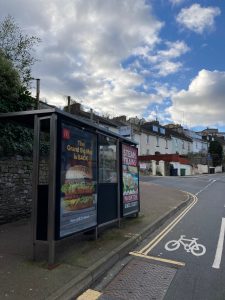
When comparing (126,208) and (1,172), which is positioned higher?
(1,172)

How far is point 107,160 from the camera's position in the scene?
9.27 metres

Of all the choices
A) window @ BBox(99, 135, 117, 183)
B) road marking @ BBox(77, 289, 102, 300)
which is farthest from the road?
window @ BBox(99, 135, 117, 183)

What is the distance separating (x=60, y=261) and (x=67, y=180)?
144 cm

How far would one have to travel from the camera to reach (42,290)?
16.4ft

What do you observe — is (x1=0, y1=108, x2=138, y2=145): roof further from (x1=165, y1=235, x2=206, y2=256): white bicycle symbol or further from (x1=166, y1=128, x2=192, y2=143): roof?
(x1=166, y1=128, x2=192, y2=143): roof

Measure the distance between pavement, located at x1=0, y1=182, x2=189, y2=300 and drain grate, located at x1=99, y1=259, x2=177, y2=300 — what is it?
1.15 feet

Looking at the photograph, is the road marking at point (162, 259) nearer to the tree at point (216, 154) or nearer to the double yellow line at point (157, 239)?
the double yellow line at point (157, 239)

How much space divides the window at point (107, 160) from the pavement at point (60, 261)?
138 centimetres

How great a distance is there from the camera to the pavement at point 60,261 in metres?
5.06

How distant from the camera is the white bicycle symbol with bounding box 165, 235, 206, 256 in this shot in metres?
7.93

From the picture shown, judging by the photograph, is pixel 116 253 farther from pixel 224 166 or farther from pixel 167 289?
pixel 224 166

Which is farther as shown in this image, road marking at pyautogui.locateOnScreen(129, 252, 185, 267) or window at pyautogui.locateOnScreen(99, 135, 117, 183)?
window at pyautogui.locateOnScreen(99, 135, 117, 183)

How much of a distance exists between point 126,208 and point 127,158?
1.43 metres

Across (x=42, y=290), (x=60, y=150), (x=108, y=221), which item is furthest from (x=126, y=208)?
(x=42, y=290)
